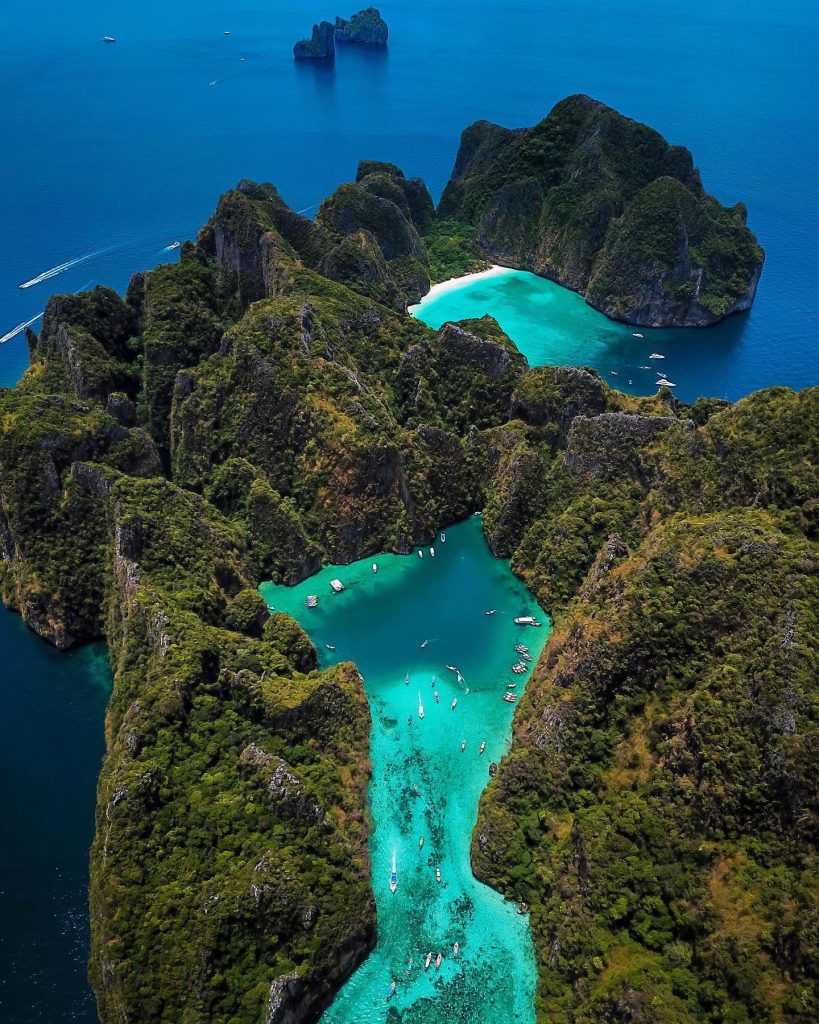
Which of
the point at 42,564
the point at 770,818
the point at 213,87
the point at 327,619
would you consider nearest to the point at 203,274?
the point at 42,564

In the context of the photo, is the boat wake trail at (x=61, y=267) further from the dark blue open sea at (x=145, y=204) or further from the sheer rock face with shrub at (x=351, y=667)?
the sheer rock face with shrub at (x=351, y=667)

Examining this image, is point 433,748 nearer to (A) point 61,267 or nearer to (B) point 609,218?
(B) point 609,218

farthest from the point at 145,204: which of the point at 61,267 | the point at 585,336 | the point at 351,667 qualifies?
the point at 351,667

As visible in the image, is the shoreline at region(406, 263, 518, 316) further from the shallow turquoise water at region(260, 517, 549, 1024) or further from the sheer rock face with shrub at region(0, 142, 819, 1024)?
the shallow turquoise water at region(260, 517, 549, 1024)

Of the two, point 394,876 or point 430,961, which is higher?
point 394,876

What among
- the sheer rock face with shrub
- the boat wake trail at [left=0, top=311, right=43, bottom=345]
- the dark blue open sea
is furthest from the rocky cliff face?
the boat wake trail at [left=0, top=311, right=43, bottom=345]

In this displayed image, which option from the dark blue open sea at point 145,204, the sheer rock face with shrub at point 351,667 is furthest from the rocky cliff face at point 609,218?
the sheer rock face with shrub at point 351,667

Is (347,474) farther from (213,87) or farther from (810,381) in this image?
(213,87)
